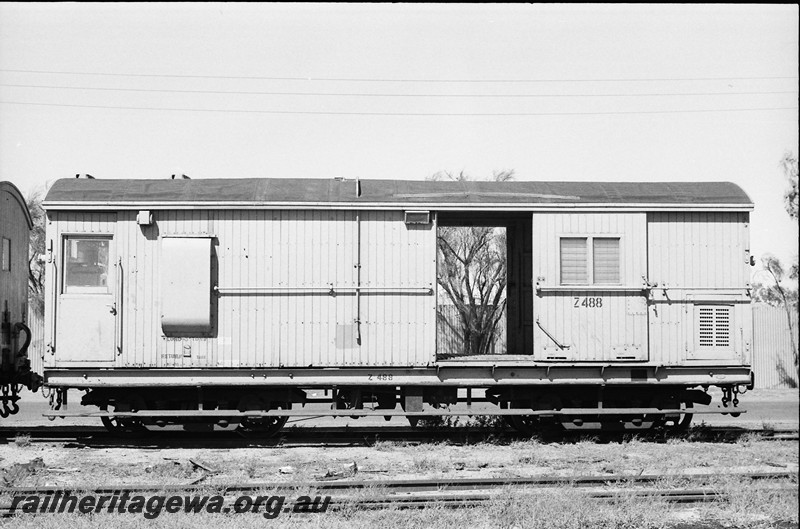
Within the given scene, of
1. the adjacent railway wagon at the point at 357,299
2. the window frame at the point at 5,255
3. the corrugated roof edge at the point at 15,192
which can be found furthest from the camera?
the corrugated roof edge at the point at 15,192

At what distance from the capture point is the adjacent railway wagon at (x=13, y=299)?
12117 mm

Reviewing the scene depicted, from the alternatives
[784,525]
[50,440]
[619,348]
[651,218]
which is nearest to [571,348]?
[619,348]

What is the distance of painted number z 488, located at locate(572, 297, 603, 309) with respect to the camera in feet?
37.5

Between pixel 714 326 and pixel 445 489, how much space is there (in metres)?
5.81

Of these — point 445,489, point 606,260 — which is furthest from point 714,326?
point 445,489

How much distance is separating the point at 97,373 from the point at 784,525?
9619 millimetres

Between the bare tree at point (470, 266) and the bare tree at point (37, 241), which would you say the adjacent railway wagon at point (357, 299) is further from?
the bare tree at point (37, 241)

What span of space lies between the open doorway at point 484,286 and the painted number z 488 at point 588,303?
5.00 feet

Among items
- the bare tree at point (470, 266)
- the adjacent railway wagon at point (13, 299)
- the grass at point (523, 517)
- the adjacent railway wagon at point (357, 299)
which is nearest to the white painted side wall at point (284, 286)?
the adjacent railway wagon at point (357, 299)

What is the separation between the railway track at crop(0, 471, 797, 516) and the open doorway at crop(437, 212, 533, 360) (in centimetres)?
332

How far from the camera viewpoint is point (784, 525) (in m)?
7.10

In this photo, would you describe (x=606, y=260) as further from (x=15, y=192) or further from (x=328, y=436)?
(x=15, y=192)

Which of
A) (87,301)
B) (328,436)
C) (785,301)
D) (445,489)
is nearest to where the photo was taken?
(445,489)

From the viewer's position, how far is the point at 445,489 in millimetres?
8594
